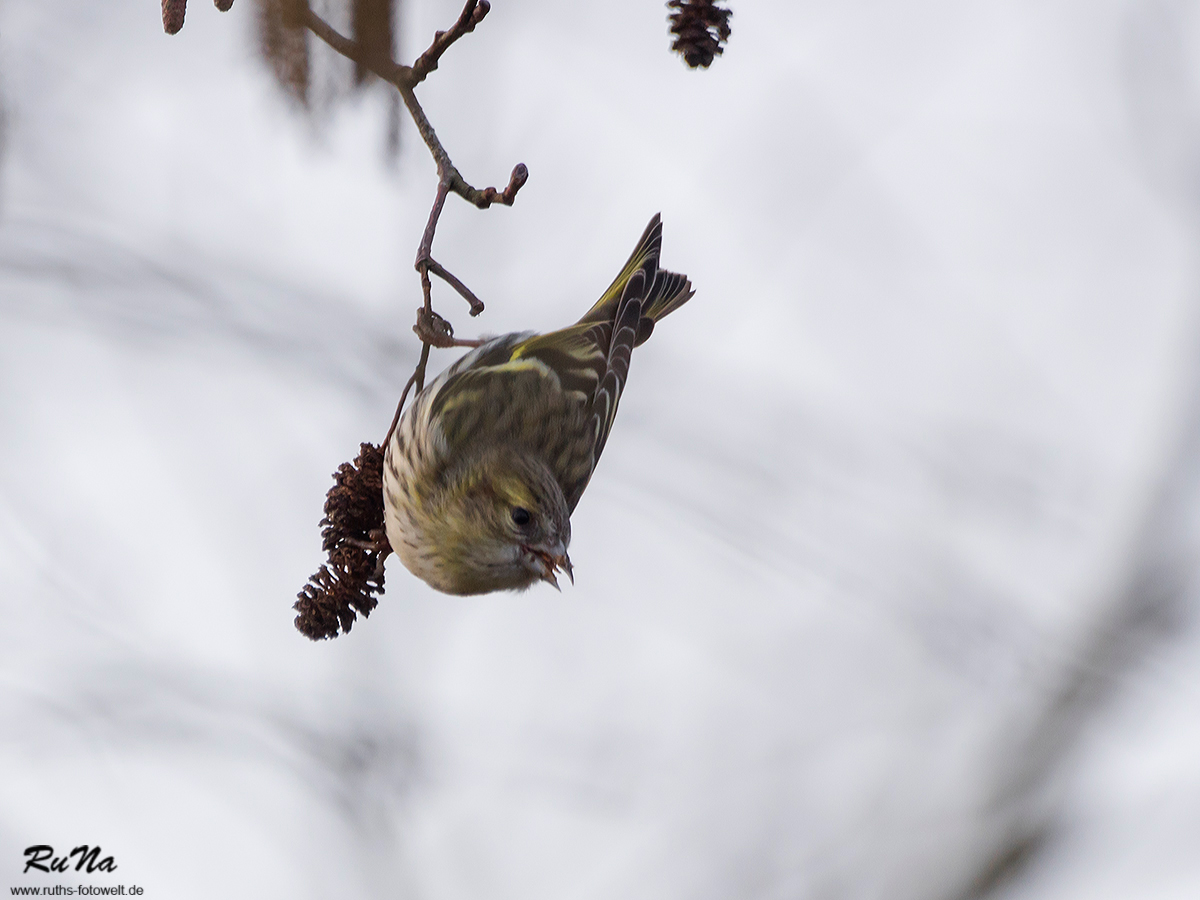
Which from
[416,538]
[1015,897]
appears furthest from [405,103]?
[1015,897]

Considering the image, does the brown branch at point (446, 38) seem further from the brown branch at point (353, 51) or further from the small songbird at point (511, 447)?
the small songbird at point (511, 447)

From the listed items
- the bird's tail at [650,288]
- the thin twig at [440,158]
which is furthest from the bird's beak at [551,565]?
the bird's tail at [650,288]

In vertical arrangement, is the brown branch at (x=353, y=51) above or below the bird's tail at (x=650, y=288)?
below

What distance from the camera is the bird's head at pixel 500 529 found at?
2.71 metres

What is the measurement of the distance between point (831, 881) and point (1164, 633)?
605 mm

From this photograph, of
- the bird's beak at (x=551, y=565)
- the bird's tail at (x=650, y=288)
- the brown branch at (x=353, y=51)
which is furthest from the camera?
the bird's tail at (x=650, y=288)

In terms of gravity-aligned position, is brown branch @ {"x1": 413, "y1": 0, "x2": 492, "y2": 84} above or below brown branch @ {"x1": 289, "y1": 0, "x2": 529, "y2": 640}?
above

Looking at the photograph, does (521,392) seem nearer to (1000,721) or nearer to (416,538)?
(416,538)

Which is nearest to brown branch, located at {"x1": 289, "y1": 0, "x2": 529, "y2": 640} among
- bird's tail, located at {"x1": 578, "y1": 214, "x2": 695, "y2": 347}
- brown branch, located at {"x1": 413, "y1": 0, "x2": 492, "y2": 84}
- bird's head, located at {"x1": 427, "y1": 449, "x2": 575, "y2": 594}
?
brown branch, located at {"x1": 413, "y1": 0, "x2": 492, "y2": 84}

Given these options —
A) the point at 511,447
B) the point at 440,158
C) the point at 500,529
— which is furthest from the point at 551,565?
the point at 440,158

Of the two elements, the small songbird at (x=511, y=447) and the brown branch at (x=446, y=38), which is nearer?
the brown branch at (x=446, y=38)

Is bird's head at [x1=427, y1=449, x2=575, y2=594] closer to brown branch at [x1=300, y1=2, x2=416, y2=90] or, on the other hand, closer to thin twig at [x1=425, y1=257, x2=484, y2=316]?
thin twig at [x1=425, y1=257, x2=484, y2=316]

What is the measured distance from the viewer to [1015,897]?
1.03 metres

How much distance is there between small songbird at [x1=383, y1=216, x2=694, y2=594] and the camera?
2.73 meters
